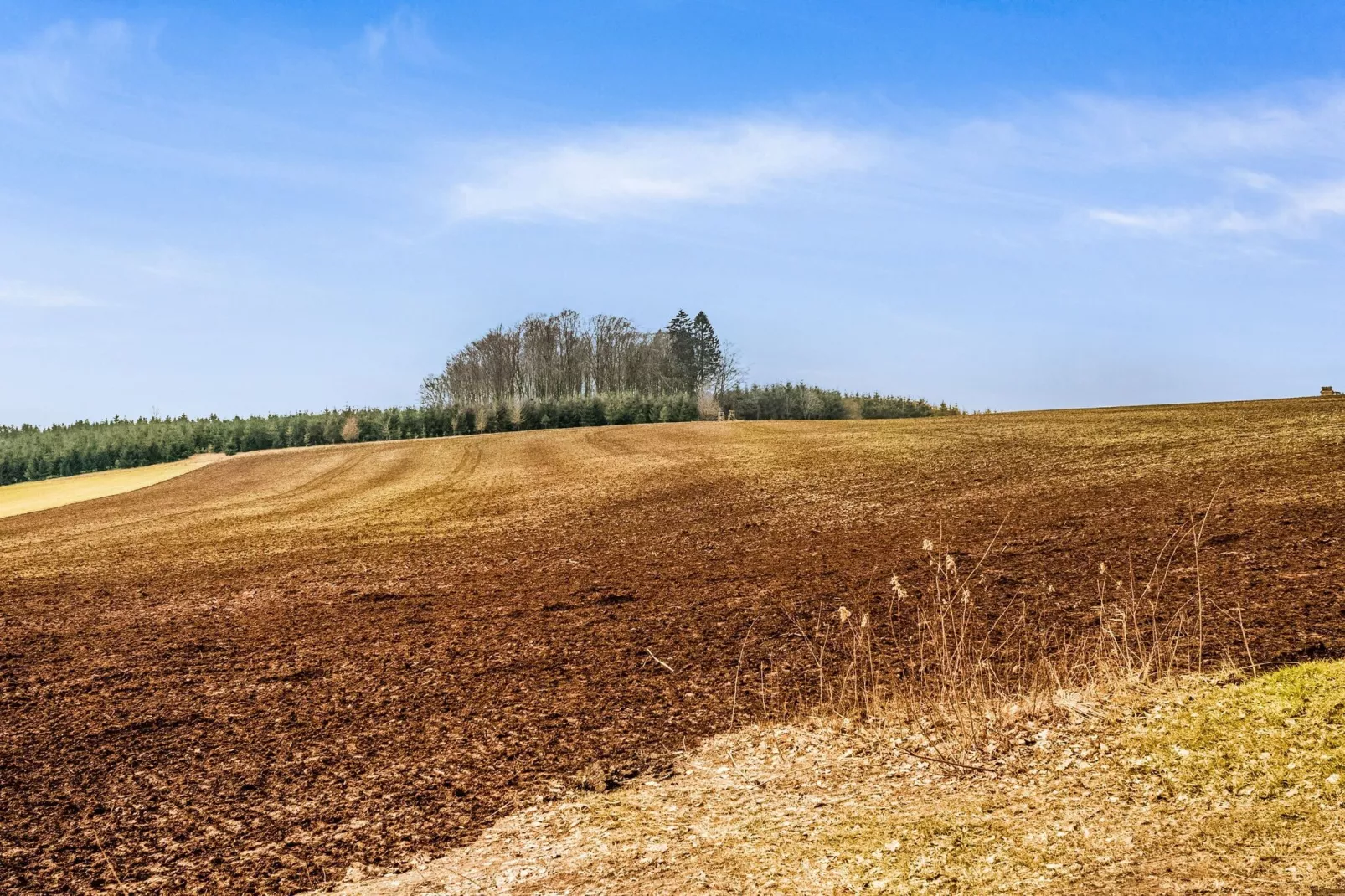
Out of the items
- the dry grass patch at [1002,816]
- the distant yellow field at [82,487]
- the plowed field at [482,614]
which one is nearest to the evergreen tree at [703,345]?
the distant yellow field at [82,487]

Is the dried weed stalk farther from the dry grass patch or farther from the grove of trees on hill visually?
the grove of trees on hill

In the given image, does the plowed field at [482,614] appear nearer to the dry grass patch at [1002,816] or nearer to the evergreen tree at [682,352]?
the dry grass patch at [1002,816]

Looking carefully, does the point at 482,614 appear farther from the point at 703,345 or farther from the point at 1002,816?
the point at 703,345

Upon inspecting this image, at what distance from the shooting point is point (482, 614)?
1027 cm

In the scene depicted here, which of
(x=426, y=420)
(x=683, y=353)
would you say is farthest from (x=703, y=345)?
(x=426, y=420)

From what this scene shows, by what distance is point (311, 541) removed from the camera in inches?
643

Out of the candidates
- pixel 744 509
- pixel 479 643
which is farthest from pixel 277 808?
pixel 744 509

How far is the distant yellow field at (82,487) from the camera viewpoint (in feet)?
103

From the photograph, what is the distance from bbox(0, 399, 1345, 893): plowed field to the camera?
19.2ft

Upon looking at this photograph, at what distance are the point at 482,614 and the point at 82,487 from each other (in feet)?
111

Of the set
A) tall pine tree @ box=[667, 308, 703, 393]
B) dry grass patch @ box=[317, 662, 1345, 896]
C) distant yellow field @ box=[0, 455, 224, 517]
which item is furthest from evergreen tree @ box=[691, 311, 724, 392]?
dry grass patch @ box=[317, 662, 1345, 896]

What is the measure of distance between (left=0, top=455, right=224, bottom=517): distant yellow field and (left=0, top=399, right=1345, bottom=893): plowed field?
38.5 ft

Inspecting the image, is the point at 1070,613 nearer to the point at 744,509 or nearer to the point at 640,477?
the point at 744,509

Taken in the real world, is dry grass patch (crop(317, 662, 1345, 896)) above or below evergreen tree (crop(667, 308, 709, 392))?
below
